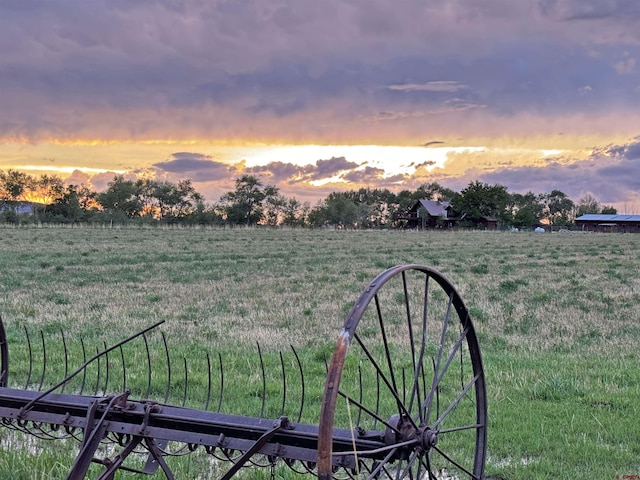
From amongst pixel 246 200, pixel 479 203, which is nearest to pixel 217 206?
pixel 246 200

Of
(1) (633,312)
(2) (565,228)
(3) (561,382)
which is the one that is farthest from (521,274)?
(2) (565,228)

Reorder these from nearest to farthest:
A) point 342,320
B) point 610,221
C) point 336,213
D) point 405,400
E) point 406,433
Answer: point 406,433 < point 405,400 < point 342,320 < point 336,213 < point 610,221

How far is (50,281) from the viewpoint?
16.6 meters

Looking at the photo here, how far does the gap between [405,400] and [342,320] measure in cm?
641

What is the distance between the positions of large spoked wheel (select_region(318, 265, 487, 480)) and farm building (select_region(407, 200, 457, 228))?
92556 millimetres

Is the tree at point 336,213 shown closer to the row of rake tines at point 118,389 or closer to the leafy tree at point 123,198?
the leafy tree at point 123,198

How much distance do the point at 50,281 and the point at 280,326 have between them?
29.3 feet

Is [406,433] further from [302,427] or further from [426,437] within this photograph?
[302,427]

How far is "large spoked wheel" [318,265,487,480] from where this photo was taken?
2.68 metres

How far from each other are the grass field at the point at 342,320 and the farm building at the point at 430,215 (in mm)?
80013

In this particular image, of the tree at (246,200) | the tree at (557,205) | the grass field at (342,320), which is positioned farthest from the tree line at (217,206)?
the grass field at (342,320)

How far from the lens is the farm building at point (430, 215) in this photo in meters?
103

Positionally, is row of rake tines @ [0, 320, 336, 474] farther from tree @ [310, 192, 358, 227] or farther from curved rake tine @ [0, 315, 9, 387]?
tree @ [310, 192, 358, 227]

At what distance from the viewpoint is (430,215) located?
346ft
